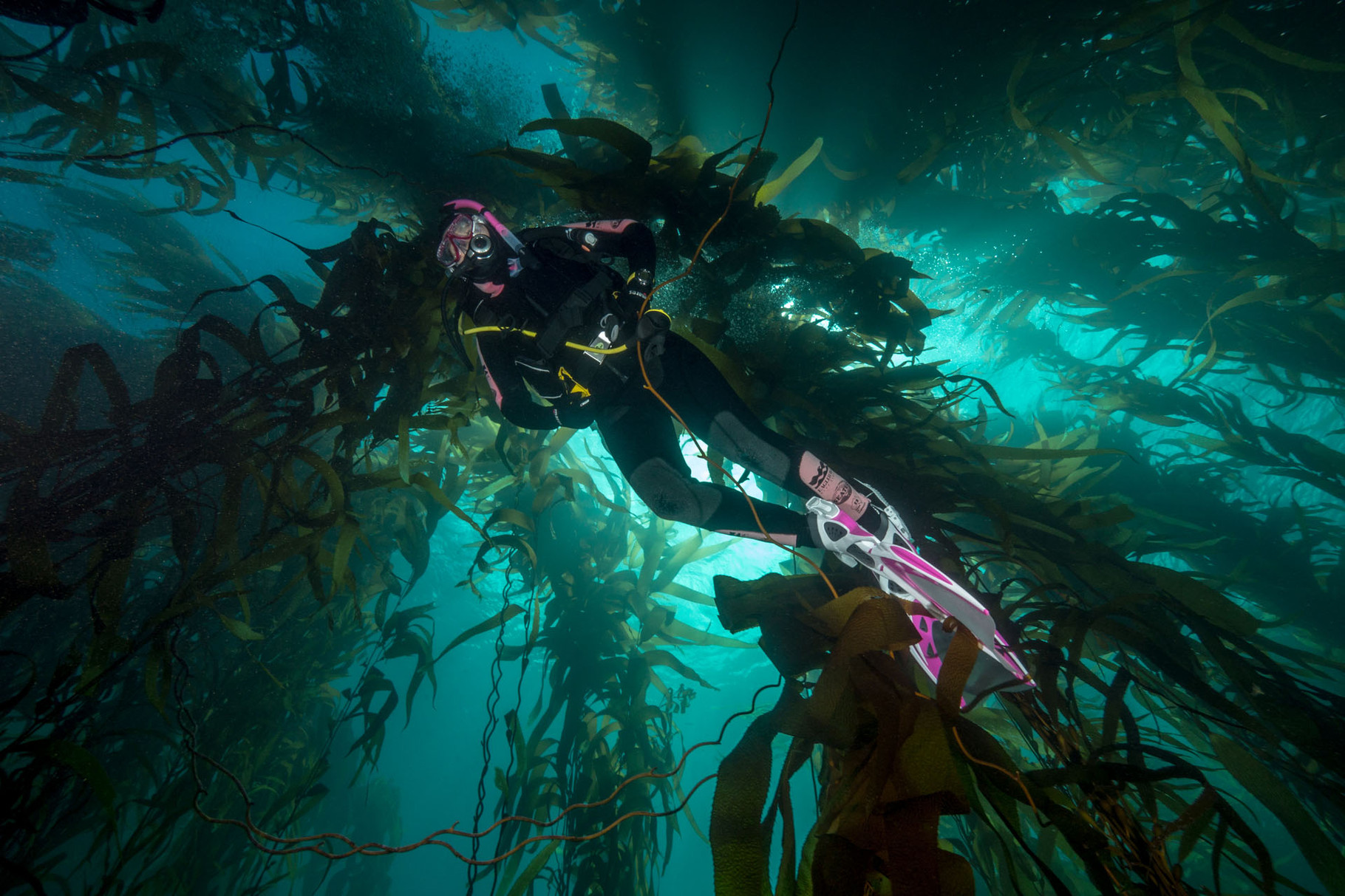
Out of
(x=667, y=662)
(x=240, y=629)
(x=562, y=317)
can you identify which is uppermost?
(x=562, y=317)

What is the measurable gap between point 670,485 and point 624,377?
2.20 feet

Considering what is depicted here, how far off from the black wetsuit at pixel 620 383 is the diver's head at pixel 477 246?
2.0 inches

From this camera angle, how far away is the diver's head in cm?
240

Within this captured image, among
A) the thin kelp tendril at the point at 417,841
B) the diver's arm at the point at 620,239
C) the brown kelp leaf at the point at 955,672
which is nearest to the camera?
the thin kelp tendril at the point at 417,841

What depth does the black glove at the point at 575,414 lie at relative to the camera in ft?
7.57

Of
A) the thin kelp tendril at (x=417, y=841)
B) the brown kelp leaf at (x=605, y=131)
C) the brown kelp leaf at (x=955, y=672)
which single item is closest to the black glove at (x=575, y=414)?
the brown kelp leaf at (x=605, y=131)

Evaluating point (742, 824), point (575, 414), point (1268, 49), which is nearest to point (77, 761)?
point (575, 414)

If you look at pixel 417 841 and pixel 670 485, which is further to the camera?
pixel 670 485

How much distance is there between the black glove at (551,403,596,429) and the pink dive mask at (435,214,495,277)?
3.26 feet

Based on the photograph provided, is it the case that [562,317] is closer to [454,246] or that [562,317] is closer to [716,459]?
[454,246]

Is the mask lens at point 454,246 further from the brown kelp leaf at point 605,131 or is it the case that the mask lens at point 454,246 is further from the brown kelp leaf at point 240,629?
the brown kelp leaf at point 240,629

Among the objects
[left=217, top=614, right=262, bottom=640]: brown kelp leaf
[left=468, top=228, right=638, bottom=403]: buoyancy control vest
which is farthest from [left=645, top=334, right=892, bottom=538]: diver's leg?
[left=217, top=614, right=262, bottom=640]: brown kelp leaf

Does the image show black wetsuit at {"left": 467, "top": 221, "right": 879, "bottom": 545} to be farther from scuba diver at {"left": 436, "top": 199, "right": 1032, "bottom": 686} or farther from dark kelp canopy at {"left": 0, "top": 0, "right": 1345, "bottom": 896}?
dark kelp canopy at {"left": 0, "top": 0, "right": 1345, "bottom": 896}

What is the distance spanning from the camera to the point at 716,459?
9.11ft
